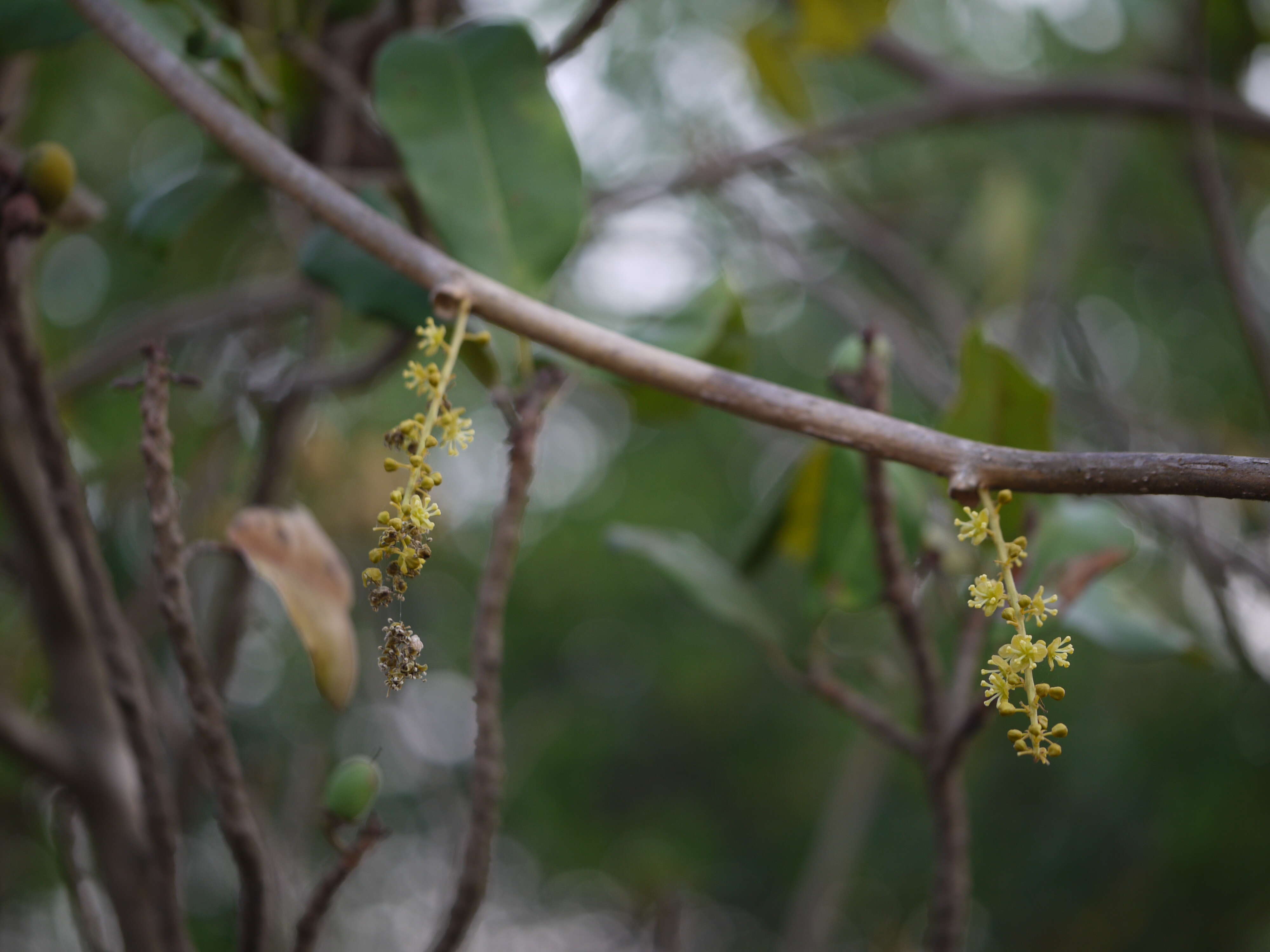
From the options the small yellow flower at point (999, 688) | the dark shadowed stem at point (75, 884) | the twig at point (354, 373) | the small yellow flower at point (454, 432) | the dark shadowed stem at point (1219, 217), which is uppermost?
the dark shadowed stem at point (1219, 217)

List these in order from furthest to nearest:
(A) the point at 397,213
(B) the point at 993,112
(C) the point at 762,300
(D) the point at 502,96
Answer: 1. (C) the point at 762,300
2. (B) the point at 993,112
3. (A) the point at 397,213
4. (D) the point at 502,96

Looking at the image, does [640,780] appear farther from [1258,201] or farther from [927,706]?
[927,706]

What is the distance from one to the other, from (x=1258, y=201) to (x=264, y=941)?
372cm

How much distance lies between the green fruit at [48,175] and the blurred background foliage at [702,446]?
15 centimetres

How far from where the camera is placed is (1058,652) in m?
0.44

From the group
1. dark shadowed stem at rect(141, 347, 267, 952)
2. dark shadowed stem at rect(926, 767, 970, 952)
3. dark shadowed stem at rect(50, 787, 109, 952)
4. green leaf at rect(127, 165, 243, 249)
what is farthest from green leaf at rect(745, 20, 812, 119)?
dark shadowed stem at rect(50, 787, 109, 952)

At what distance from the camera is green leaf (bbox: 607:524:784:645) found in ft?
3.09

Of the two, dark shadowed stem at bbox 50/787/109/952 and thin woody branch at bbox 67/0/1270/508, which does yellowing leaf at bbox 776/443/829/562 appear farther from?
dark shadowed stem at bbox 50/787/109/952

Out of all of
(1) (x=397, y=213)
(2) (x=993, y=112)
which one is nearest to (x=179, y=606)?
(1) (x=397, y=213)

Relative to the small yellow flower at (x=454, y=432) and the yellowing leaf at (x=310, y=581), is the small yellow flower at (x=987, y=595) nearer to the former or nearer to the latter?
the small yellow flower at (x=454, y=432)

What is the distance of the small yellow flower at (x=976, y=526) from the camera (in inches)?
17.2

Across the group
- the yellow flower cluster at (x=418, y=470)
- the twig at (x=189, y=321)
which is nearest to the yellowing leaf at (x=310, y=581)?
the yellow flower cluster at (x=418, y=470)

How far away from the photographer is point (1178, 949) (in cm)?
322

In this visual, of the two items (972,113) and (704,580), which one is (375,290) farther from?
(972,113)
